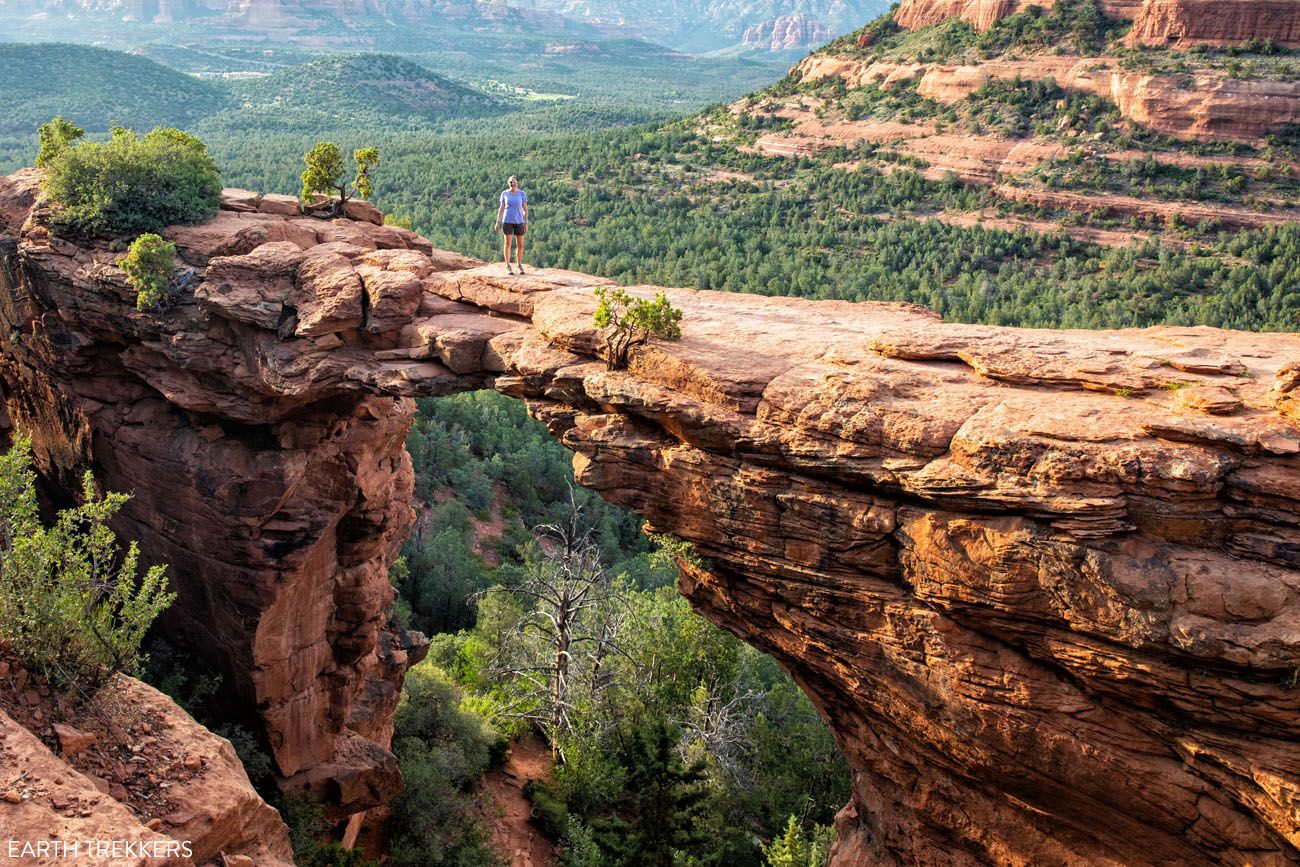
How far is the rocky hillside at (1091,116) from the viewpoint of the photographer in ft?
194

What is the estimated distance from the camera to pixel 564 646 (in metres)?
Answer: 24.8

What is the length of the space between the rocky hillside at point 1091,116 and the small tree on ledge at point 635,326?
170ft

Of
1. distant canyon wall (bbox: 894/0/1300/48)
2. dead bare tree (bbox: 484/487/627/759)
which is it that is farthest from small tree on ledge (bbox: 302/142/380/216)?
distant canyon wall (bbox: 894/0/1300/48)

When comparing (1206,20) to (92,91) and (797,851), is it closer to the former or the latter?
(797,851)

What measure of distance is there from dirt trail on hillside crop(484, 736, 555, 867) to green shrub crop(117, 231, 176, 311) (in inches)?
561

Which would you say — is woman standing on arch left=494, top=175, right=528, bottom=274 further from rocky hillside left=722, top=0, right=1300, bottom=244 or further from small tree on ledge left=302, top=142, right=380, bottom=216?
rocky hillside left=722, top=0, right=1300, bottom=244

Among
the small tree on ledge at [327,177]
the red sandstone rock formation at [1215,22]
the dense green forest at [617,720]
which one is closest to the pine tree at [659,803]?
the dense green forest at [617,720]

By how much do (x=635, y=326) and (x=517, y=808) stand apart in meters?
15.9

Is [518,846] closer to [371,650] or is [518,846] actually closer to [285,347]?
Result: [371,650]

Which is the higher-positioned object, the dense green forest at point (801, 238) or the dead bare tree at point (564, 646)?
the dense green forest at point (801, 238)

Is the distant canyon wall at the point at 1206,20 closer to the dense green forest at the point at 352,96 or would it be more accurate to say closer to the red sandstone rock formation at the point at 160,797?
the red sandstone rock formation at the point at 160,797

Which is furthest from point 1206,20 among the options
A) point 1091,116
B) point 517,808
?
point 517,808

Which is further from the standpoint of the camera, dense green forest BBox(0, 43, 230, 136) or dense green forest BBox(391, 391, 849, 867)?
dense green forest BBox(0, 43, 230, 136)

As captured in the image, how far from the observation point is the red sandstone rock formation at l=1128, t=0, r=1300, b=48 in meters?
62.4
